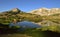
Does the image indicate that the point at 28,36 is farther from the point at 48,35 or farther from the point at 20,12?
the point at 20,12

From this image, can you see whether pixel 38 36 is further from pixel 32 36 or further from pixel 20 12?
pixel 20 12

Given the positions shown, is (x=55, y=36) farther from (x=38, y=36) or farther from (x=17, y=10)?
(x=17, y=10)

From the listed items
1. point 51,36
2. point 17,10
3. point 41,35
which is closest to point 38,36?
point 41,35

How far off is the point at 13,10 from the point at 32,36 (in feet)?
391

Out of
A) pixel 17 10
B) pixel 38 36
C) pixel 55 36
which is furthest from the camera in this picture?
pixel 17 10

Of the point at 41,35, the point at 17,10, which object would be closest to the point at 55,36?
the point at 41,35

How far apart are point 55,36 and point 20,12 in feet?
412

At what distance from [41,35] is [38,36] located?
1044 millimetres

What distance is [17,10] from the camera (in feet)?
500

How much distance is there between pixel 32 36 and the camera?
3888cm

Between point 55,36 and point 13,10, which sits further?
point 13,10

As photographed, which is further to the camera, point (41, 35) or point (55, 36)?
point (41, 35)

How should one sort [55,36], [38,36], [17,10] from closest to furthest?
[55,36], [38,36], [17,10]

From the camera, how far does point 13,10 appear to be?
15588cm
